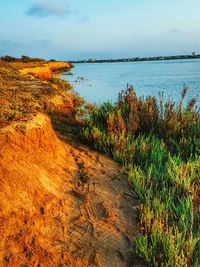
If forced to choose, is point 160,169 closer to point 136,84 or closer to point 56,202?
point 56,202

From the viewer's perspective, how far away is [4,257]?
169 inches

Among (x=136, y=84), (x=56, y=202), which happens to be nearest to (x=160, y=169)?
(x=56, y=202)

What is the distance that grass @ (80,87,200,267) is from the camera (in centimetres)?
420

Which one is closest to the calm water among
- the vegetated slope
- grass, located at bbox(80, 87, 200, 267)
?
grass, located at bbox(80, 87, 200, 267)

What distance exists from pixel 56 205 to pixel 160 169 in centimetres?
188

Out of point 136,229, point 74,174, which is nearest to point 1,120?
point 74,174

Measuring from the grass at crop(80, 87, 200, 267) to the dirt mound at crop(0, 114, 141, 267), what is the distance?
0.82 feet

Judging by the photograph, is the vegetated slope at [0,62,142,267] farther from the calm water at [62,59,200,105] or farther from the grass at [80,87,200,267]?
the calm water at [62,59,200,105]

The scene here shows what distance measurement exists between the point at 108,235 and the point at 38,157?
1805mm

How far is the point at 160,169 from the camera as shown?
20.7 ft

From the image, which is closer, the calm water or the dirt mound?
the dirt mound

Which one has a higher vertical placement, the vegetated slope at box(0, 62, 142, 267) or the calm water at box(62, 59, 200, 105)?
the vegetated slope at box(0, 62, 142, 267)

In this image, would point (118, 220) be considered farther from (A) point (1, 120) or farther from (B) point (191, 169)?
(A) point (1, 120)

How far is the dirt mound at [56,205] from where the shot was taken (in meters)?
4.35
